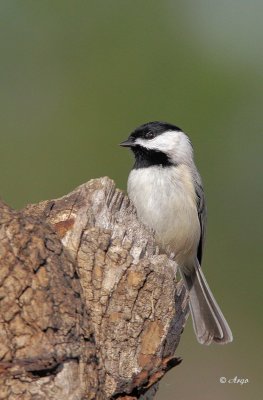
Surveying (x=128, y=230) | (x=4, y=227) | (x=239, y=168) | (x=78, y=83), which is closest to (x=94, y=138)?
(x=78, y=83)

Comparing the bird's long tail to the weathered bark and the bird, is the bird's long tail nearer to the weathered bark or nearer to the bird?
the bird

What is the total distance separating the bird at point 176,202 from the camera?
5906mm

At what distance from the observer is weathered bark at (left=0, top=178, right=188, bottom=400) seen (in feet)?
11.2

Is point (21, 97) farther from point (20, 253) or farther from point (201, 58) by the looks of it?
point (20, 253)

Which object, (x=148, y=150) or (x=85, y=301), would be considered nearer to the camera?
(x=85, y=301)

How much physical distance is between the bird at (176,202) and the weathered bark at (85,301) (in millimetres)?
1552

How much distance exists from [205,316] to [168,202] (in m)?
0.82

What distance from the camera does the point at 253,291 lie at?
7805 mm

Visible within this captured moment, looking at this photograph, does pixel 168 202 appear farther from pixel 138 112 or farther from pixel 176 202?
pixel 138 112

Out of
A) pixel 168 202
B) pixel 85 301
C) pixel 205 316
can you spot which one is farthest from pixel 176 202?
pixel 85 301

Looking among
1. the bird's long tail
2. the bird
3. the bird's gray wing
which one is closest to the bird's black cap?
the bird

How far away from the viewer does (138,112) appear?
8.97 meters

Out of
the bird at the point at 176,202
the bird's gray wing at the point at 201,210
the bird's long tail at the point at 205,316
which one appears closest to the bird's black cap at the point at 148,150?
the bird at the point at 176,202

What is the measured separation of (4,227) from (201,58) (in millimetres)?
6626
